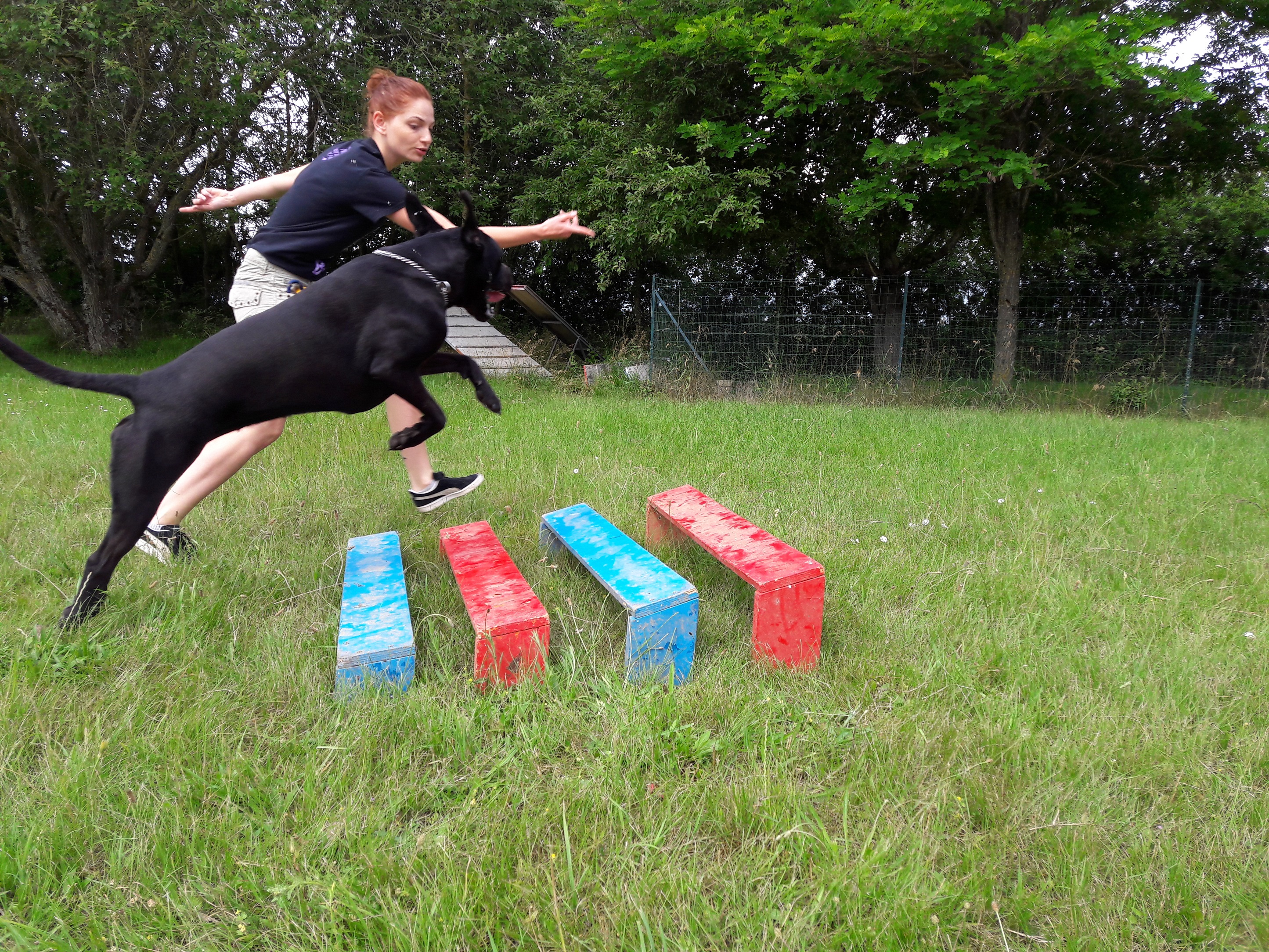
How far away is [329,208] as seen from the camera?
2486mm

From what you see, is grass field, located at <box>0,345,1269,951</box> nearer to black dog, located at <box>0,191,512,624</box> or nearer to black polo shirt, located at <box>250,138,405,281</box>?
black dog, located at <box>0,191,512,624</box>

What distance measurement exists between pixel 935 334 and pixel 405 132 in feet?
29.2

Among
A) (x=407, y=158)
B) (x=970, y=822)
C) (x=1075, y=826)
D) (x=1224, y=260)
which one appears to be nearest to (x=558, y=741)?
(x=970, y=822)

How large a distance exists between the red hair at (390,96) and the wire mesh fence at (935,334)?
6.04 meters

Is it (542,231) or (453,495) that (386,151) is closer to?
(542,231)

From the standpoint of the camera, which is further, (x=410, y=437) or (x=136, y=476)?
(x=410, y=437)

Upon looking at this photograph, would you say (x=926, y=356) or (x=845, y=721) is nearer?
(x=845, y=721)

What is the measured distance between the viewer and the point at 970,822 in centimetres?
147

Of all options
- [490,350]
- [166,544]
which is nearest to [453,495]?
[166,544]

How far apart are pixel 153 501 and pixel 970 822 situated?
2.17 m

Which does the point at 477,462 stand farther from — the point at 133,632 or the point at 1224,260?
the point at 1224,260

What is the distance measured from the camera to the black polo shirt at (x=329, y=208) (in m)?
2.38

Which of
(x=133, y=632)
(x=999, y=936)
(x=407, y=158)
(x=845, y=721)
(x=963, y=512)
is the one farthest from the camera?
(x=963, y=512)

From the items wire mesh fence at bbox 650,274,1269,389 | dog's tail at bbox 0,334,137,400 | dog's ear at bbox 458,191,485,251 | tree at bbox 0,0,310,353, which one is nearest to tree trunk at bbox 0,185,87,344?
tree at bbox 0,0,310,353
